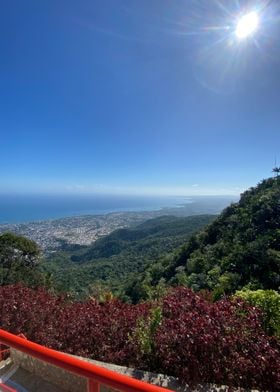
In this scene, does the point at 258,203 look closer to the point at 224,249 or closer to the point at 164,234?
the point at 224,249

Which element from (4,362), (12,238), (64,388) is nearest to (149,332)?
(64,388)

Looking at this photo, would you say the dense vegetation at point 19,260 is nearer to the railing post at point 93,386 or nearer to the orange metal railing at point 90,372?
the orange metal railing at point 90,372

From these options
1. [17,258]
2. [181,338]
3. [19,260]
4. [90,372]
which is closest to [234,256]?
[19,260]

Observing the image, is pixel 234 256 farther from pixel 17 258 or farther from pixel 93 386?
pixel 93 386

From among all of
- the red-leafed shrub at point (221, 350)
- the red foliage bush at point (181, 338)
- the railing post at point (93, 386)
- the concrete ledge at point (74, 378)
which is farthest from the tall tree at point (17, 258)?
the railing post at point (93, 386)

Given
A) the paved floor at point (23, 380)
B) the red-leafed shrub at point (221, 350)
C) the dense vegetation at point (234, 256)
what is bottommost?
the dense vegetation at point (234, 256)

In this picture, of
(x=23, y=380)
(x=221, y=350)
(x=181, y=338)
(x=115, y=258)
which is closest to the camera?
(x=221, y=350)
